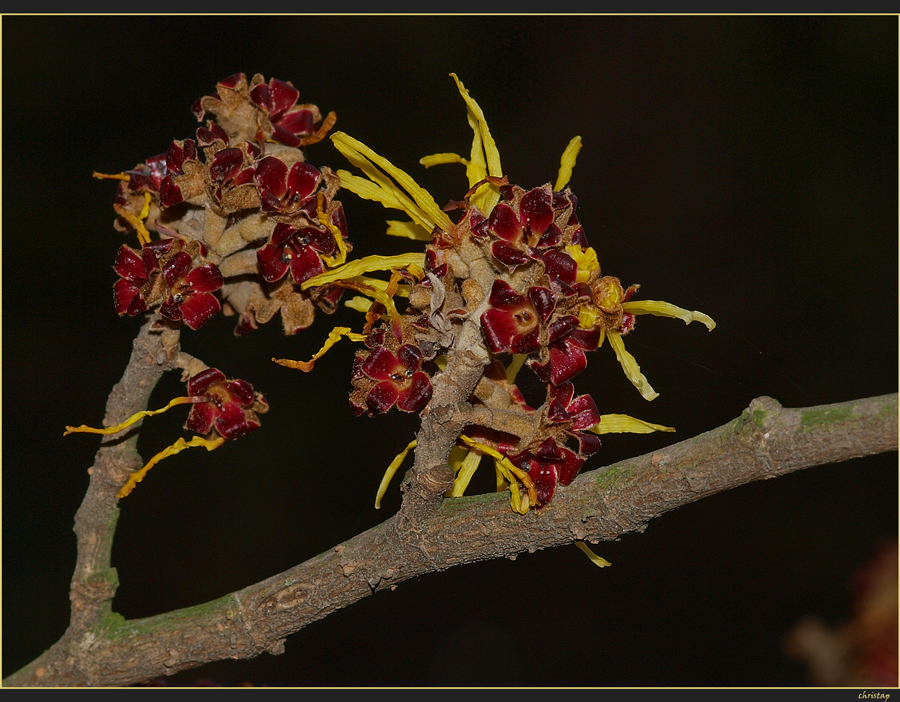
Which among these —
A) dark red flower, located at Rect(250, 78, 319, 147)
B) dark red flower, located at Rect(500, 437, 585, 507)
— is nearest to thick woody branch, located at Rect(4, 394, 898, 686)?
dark red flower, located at Rect(500, 437, 585, 507)

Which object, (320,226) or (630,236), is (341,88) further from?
(320,226)

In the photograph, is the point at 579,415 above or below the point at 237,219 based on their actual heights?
below

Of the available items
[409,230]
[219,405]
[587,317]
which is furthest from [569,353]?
[219,405]

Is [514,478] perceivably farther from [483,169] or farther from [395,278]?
[483,169]

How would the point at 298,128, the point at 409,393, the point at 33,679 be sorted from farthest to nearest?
1. the point at 33,679
2. the point at 298,128
3. the point at 409,393

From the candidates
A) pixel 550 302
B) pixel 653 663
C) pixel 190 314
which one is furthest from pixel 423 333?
pixel 653 663

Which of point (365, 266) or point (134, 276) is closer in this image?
point (365, 266)

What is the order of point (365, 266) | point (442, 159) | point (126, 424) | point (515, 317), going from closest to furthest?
point (515, 317), point (365, 266), point (442, 159), point (126, 424)

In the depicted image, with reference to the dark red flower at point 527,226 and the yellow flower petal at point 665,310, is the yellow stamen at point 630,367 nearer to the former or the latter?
the yellow flower petal at point 665,310
